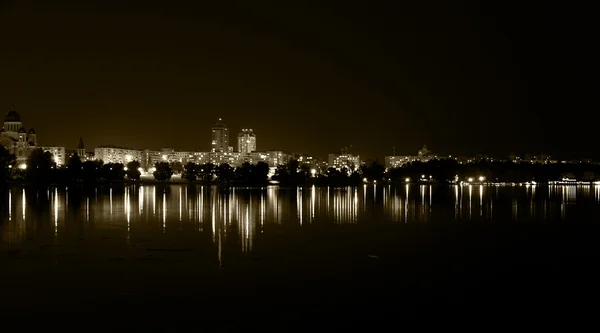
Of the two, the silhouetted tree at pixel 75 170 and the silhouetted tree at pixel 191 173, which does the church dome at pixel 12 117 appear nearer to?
the silhouetted tree at pixel 191 173

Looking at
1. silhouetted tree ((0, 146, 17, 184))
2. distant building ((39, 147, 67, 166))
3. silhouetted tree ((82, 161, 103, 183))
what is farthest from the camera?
distant building ((39, 147, 67, 166))

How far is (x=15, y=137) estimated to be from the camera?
105 metres

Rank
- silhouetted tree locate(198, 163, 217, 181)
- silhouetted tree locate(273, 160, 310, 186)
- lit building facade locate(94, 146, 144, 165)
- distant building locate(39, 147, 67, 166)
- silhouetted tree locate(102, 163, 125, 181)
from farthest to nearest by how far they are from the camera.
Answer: lit building facade locate(94, 146, 144, 165) → distant building locate(39, 147, 67, 166) → silhouetted tree locate(198, 163, 217, 181) → silhouetted tree locate(273, 160, 310, 186) → silhouetted tree locate(102, 163, 125, 181)

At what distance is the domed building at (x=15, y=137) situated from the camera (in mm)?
103438

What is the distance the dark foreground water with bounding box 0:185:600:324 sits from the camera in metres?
11.0

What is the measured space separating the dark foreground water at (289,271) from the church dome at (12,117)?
91035mm

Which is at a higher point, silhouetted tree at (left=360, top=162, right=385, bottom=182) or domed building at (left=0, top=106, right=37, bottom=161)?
domed building at (left=0, top=106, right=37, bottom=161)

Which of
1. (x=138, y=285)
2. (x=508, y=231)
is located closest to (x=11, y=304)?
(x=138, y=285)

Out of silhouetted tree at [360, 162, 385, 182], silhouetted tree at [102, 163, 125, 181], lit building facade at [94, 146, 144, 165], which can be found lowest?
silhouetted tree at [360, 162, 385, 182]

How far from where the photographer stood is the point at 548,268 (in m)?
15.3

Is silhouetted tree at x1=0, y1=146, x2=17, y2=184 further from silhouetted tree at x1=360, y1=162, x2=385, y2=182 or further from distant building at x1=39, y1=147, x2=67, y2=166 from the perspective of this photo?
silhouetted tree at x1=360, y1=162, x2=385, y2=182

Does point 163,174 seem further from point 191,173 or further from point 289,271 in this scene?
point 289,271

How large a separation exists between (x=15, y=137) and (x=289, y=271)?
4023 inches

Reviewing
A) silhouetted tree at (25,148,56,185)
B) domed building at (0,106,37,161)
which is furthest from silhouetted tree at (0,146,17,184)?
domed building at (0,106,37,161)
